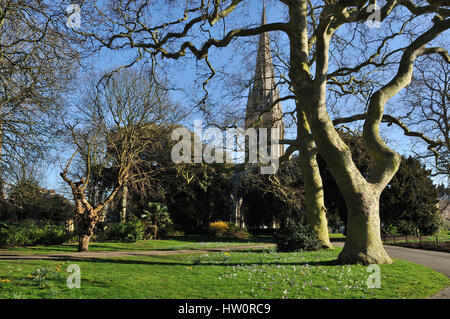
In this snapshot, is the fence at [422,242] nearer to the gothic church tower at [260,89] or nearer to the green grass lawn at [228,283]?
the gothic church tower at [260,89]

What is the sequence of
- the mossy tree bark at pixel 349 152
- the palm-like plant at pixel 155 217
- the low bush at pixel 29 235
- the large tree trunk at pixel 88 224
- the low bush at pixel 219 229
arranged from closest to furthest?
1. the mossy tree bark at pixel 349 152
2. the large tree trunk at pixel 88 224
3. the low bush at pixel 29 235
4. the palm-like plant at pixel 155 217
5. the low bush at pixel 219 229

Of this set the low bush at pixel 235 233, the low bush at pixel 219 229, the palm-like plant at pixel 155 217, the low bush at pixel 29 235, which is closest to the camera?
the low bush at pixel 29 235

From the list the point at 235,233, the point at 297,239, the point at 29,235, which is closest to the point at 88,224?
the point at 29,235

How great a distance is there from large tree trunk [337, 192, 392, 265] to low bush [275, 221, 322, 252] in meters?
5.75

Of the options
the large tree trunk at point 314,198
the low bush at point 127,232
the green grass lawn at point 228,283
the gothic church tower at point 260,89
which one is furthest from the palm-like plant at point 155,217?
the green grass lawn at point 228,283

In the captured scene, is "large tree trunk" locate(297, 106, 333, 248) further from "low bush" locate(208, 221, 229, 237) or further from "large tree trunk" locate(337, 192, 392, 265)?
"low bush" locate(208, 221, 229, 237)

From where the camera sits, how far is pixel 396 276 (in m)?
7.99

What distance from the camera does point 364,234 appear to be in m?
9.33

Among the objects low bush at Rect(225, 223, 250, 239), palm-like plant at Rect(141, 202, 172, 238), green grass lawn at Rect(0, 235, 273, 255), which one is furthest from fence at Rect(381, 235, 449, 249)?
palm-like plant at Rect(141, 202, 172, 238)

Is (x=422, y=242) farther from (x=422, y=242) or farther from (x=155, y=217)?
(x=155, y=217)

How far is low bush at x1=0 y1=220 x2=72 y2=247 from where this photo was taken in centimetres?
1991

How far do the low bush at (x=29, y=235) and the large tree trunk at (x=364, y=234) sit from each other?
1939 centimetres

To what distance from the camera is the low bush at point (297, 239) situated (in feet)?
50.4
